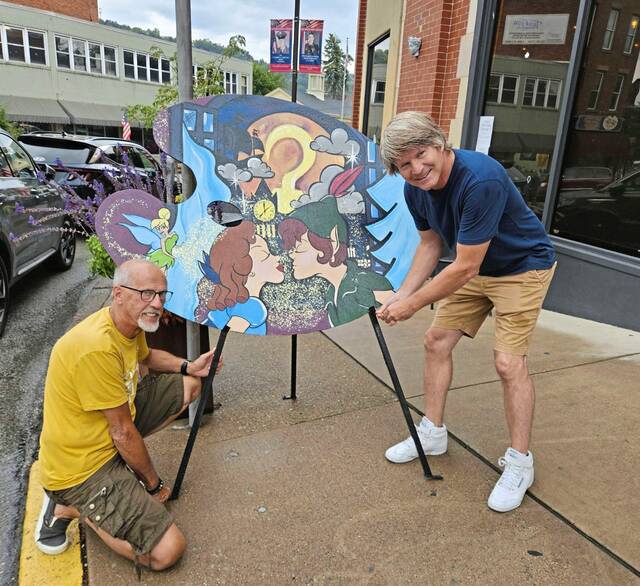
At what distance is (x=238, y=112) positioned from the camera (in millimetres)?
2320

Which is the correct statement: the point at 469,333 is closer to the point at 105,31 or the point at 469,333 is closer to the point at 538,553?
the point at 538,553

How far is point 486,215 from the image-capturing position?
79.4 inches

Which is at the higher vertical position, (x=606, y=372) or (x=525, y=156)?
(x=525, y=156)

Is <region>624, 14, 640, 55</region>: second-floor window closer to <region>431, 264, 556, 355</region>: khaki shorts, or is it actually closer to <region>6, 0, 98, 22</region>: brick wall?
<region>431, 264, 556, 355</region>: khaki shorts

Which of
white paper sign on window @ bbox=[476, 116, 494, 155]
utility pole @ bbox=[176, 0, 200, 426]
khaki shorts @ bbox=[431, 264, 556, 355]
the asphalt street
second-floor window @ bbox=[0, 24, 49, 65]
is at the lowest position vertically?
the asphalt street

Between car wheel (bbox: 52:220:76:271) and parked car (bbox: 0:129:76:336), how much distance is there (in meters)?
0.06

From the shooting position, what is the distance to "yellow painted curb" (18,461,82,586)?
1.93 m

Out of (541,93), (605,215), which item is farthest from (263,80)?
(605,215)

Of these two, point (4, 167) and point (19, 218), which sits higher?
point (4, 167)

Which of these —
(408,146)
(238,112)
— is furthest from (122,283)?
(408,146)

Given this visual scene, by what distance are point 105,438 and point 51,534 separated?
18.4 inches

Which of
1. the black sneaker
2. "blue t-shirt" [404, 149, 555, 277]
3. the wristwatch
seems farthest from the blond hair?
the black sneaker

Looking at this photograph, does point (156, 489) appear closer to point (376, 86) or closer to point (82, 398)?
point (82, 398)

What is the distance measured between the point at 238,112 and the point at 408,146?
0.82m
